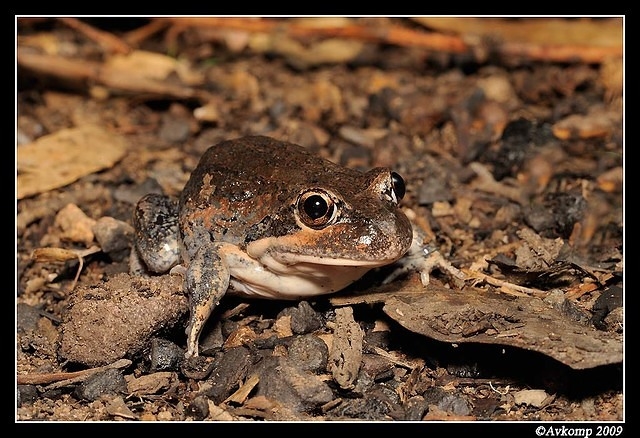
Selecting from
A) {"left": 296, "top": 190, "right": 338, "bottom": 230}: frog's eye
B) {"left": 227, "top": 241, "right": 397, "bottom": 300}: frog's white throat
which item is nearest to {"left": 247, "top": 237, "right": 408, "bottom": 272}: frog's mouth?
{"left": 227, "top": 241, "right": 397, "bottom": 300}: frog's white throat

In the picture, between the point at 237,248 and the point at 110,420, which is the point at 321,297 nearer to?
the point at 237,248

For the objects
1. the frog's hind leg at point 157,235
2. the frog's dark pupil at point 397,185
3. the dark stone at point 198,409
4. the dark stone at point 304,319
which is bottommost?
the dark stone at point 198,409

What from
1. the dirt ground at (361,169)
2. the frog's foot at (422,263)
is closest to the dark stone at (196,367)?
the dirt ground at (361,169)

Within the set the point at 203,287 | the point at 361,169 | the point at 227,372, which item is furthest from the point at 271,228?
Result: the point at 361,169

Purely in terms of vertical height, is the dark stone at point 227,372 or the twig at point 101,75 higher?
the twig at point 101,75

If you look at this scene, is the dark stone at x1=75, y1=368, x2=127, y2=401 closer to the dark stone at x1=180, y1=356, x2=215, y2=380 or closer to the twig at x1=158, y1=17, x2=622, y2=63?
Result: the dark stone at x1=180, y1=356, x2=215, y2=380

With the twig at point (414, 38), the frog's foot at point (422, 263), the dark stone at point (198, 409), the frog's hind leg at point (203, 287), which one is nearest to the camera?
the dark stone at point (198, 409)

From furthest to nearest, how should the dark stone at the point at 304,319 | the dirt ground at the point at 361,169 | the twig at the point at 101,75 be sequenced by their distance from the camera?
the twig at the point at 101,75
the dark stone at the point at 304,319
the dirt ground at the point at 361,169

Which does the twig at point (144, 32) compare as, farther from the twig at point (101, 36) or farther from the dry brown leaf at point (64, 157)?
the dry brown leaf at point (64, 157)
